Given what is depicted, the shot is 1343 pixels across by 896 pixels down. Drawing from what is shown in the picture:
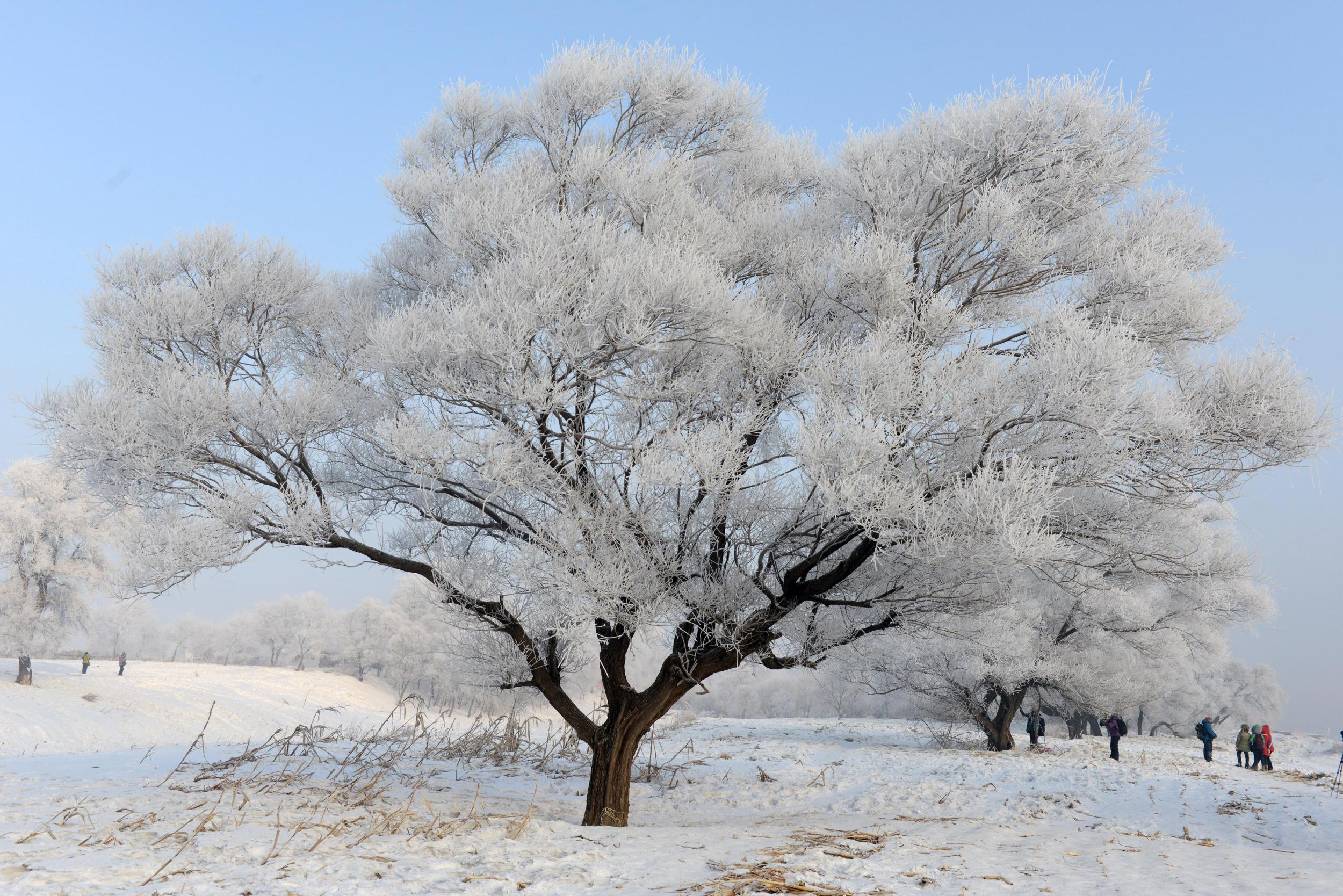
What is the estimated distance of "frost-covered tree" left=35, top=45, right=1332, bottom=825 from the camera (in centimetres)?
614

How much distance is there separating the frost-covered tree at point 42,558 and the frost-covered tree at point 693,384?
2404cm

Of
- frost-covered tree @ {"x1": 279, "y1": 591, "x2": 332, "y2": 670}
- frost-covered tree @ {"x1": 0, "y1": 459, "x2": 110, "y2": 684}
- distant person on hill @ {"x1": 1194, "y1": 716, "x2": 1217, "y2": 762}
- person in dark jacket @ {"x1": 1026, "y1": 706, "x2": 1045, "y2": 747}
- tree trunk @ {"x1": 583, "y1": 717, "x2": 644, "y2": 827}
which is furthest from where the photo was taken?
frost-covered tree @ {"x1": 279, "y1": 591, "x2": 332, "y2": 670}

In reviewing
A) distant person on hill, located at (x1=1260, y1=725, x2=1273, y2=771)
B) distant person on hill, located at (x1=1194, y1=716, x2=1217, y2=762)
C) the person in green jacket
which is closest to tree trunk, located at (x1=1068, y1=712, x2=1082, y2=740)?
distant person on hill, located at (x1=1194, y1=716, x2=1217, y2=762)

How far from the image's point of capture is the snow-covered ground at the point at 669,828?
16.0 ft

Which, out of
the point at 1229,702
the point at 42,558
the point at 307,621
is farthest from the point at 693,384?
the point at 307,621

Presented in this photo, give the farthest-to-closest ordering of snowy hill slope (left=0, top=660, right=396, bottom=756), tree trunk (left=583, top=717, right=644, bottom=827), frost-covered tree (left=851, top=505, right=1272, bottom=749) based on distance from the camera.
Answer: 1. snowy hill slope (left=0, top=660, right=396, bottom=756)
2. frost-covered tree (left=851, top=505, right=1272, bottom=749)
3. tree trunk (left=583, top=717, right=644, bottom=827)

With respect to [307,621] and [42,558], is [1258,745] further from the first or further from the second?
[307,621]

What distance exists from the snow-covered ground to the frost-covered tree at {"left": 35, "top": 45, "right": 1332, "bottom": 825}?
5.41 ft

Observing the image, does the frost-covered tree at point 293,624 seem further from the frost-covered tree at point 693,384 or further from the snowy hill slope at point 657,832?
the frost-covered tree at point 693,384

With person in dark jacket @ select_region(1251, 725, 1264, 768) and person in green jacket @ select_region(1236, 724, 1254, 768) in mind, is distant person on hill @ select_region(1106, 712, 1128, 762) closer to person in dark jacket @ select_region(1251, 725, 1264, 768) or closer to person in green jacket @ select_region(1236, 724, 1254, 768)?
person in green jacket @ select_region(1236, 724, 1254, 768)

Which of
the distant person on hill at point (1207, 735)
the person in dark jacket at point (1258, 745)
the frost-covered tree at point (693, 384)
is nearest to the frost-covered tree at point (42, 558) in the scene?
the frost-covered tree at point (693, 384)

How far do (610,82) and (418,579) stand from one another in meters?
6.07

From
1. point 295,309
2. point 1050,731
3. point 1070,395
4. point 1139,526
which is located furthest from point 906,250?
point 1050,731

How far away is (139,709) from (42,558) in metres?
5.98
